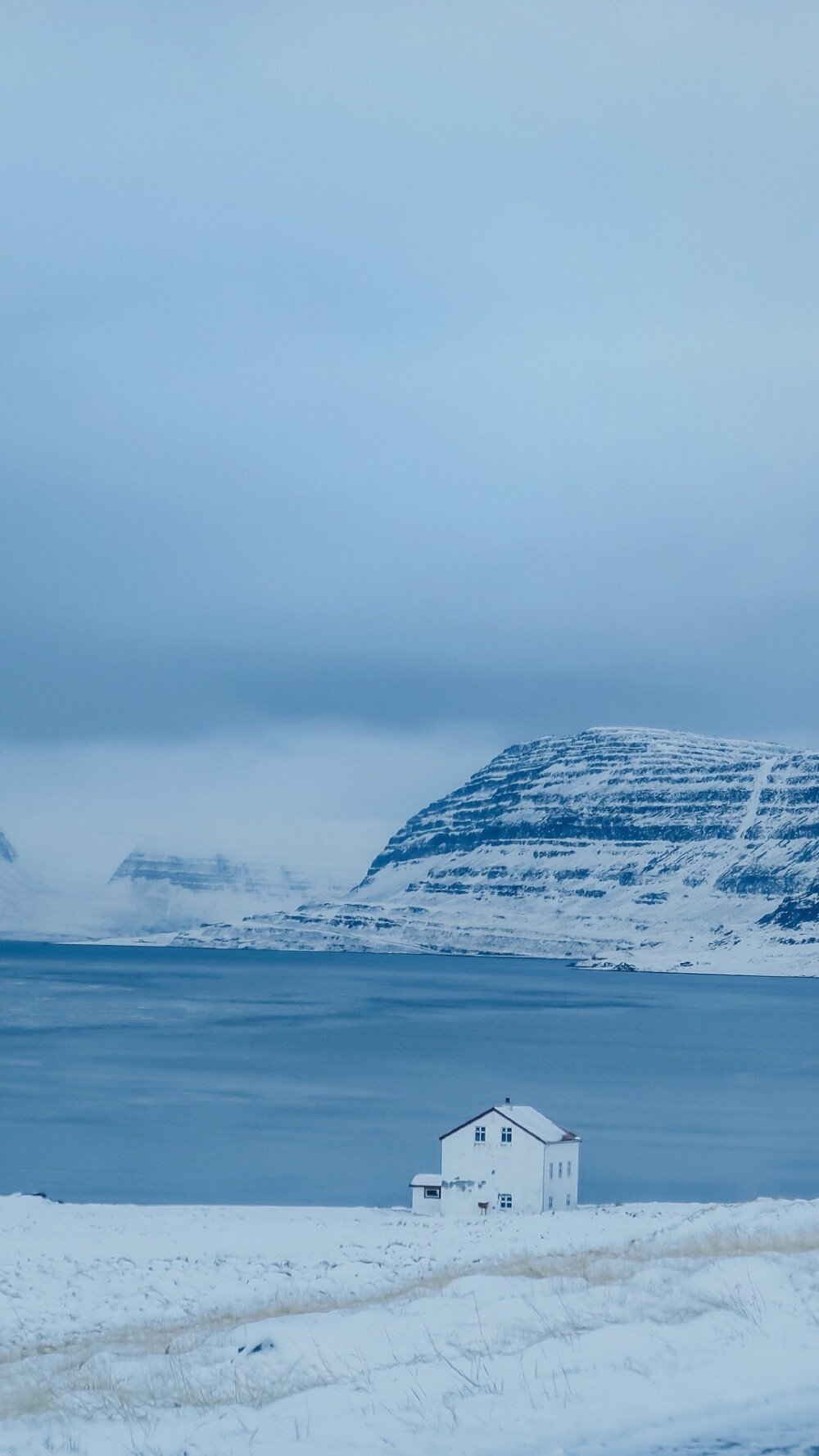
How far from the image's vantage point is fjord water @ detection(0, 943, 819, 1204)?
53375 millimetres

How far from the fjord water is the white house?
249 inches

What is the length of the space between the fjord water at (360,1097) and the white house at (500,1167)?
6.33m

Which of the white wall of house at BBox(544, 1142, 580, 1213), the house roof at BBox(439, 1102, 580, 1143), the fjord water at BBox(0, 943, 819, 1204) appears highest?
the house roof at BBox(439, 1102, 580, 1143)

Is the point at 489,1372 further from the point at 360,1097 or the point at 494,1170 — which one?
the point at 360,1097

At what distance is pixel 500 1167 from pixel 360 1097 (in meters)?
40.7

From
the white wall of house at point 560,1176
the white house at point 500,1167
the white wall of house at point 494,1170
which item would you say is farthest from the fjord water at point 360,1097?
the white wall of house at point 494,1170

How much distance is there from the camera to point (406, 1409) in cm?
985

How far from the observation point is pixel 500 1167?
42406 mm

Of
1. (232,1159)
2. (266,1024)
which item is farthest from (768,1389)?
(266,1024)

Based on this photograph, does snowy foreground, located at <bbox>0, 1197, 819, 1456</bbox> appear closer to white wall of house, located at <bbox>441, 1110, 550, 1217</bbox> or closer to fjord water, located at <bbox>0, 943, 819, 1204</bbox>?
white wall of house, located at <bbox>441, 1110, 550, 1217</bbox>

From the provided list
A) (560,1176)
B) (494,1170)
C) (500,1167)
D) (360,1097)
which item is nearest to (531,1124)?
(500,1167)

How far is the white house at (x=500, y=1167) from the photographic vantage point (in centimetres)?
4203

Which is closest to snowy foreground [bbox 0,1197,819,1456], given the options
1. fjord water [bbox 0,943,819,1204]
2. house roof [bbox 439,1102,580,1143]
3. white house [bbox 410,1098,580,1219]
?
house roof [bbox 439,1102,580,1143]

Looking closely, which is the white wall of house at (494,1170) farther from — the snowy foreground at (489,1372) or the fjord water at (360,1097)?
the snowy foreground at (489,1372)
